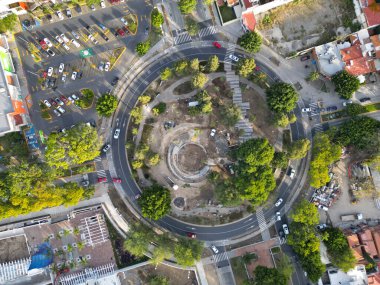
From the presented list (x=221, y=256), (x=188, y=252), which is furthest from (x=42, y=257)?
(x=221, y=256)

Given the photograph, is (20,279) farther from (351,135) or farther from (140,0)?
(351,135)

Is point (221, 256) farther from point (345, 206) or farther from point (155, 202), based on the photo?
point (345, 206)

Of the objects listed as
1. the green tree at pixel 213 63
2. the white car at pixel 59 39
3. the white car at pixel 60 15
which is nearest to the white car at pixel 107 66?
the white car at pixel 59 39

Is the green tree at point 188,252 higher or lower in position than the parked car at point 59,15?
lower

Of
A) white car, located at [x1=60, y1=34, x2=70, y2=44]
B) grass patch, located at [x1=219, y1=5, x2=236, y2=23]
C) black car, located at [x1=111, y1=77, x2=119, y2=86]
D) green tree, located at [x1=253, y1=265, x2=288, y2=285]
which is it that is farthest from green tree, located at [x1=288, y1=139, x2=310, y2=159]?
white car, located at [x1=60, y1=34, x2=70, y2=44]

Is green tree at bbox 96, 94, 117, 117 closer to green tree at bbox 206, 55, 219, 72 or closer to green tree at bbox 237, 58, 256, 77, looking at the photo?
green tree at bbox 206, 55, 219, 72

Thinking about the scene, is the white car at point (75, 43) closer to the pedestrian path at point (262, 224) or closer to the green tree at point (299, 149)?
the green tree at point (299, 149)

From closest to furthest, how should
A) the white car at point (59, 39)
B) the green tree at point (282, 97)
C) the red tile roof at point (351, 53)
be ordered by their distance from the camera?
the green tree at point (282, 97) < the red tile roof at point (351, 53) < the white car at point (59, 39)
